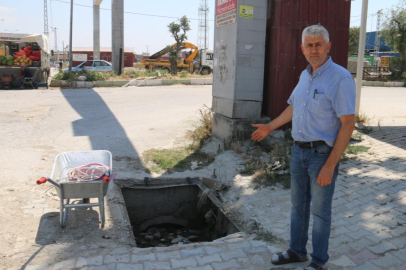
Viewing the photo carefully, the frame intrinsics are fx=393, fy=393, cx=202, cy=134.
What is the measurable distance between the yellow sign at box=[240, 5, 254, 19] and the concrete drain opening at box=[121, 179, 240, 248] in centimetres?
294

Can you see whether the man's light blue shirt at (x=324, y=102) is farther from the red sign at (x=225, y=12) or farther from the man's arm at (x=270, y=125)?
the red sign at (x=225, y=12)

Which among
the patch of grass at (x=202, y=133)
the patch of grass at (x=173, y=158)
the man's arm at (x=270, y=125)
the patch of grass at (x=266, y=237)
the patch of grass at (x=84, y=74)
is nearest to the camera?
the man's arm at (x=270, y=125)

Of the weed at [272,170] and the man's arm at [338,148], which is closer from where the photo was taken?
the man's arm at [338,148]

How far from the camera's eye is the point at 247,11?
6730 mm

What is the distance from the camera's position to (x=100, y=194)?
432cm

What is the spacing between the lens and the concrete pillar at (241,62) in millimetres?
6781

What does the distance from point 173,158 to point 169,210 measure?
117cm

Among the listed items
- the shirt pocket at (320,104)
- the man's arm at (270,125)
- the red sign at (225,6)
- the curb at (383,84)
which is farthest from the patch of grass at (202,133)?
the curb at (383,84)

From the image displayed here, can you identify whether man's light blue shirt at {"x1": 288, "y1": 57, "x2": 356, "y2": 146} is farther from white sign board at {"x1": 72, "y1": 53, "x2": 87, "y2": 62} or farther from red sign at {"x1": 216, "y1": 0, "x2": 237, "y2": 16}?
white sign board at {"x1": 72, "y1": 53, "x2": 87, "y2": 62}

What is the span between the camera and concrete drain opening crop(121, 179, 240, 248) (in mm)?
5656

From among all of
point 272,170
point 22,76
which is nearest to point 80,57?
point 22,76

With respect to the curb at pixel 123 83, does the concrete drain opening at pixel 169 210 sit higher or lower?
lower

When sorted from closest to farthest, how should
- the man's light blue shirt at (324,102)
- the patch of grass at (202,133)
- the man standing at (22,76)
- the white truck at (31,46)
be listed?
the man's light blue shirt at (324,102) → the patch of grass at (202,133) → the man standing at (22,76) → the white truck at (31,46)

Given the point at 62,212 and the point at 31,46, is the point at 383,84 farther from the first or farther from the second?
the point at 62,212
